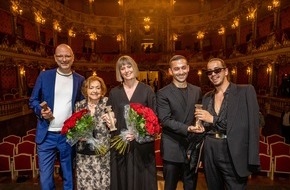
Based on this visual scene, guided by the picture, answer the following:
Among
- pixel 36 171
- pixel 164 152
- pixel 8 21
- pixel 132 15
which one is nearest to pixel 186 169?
pixel 164 152

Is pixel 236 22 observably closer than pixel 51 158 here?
No

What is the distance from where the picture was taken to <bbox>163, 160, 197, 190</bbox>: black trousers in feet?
9.88

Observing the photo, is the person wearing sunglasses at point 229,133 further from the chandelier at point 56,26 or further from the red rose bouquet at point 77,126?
the chandelier at point 56,26

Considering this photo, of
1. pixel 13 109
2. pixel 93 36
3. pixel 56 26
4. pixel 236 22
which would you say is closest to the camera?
pixel 13 109

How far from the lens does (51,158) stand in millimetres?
3252

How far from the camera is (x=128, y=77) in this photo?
299cm

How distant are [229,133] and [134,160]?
3.73 ft

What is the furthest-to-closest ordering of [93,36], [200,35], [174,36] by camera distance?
[174,36]
[93,36]
[200,35]

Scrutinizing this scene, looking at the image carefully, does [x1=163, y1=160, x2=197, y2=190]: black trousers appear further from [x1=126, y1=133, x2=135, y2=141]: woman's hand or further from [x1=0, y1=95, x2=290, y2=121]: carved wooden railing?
[x1=0, y1=95, x2=290, y2=121]: carved wooden railing

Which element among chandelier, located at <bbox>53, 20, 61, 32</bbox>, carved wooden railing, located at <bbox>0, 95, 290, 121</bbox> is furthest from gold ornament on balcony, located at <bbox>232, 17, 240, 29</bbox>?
chandelier, located at <bbox>53, 20, 61, 32</bbox>

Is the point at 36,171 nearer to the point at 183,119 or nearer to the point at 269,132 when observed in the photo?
the point at 183,119

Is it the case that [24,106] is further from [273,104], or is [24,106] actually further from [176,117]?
[273,104]

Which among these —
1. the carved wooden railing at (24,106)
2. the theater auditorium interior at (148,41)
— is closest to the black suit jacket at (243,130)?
the theater auditorium interior at (148,41)

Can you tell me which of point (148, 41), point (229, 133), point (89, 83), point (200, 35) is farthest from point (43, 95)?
point (148, 41)
